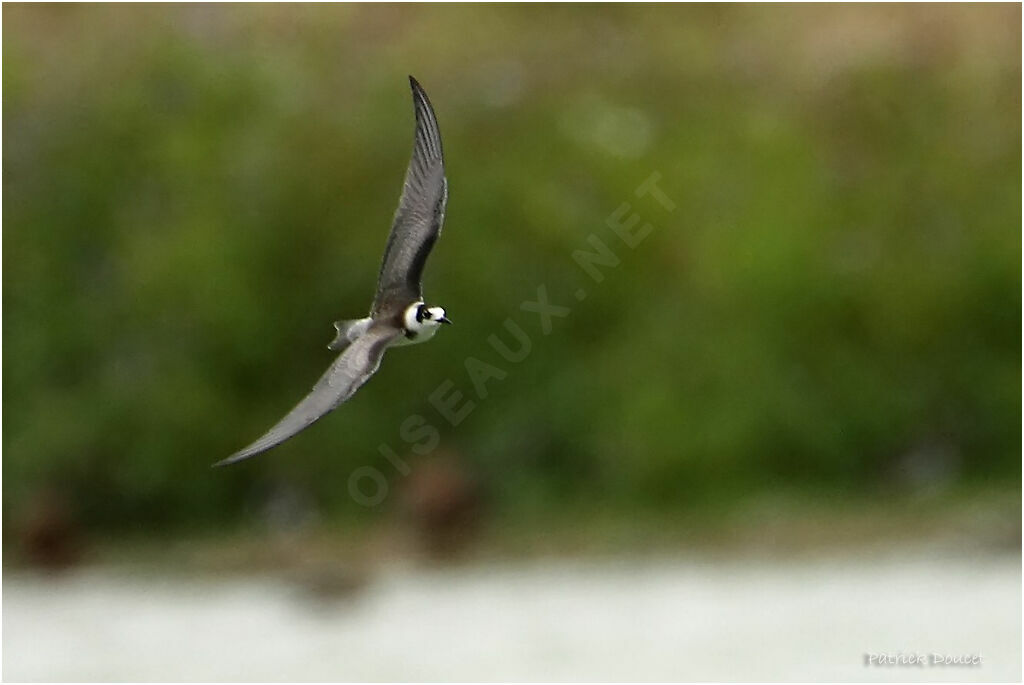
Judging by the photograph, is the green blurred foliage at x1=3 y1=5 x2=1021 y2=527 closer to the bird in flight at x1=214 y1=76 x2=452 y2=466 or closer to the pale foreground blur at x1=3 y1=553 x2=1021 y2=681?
the pale foreground blur at x1=3 y1=553 x2=1021 y2=681

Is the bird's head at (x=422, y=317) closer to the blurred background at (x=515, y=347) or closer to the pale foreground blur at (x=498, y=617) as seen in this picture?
the blurred background at (x=515, y=347)

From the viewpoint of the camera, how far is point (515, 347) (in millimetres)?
10320

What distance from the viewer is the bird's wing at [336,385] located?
2.94 m

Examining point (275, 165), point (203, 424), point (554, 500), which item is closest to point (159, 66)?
point (275, 165)

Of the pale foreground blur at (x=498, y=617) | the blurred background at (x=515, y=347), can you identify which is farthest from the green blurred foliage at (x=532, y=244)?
the pale foreground blur at (x=498, y=617)

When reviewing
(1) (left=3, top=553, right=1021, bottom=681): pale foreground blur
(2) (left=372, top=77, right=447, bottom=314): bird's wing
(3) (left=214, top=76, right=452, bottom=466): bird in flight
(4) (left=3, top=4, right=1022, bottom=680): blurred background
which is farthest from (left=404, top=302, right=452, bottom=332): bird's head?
(1) (left=3, top=553, right=1021, bottom=681): pale foreground blur

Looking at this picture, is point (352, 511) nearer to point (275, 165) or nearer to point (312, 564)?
point (312, 564)

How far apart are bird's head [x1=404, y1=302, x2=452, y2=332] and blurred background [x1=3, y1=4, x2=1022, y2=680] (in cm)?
613

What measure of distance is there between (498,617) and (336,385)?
290 inches

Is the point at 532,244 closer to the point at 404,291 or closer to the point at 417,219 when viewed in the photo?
the point at 417,219

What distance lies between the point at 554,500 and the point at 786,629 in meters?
1.76

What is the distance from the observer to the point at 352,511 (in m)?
10.8

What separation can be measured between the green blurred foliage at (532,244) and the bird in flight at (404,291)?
5.84 m

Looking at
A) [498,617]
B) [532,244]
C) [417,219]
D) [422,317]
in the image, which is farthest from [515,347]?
[422,317]
